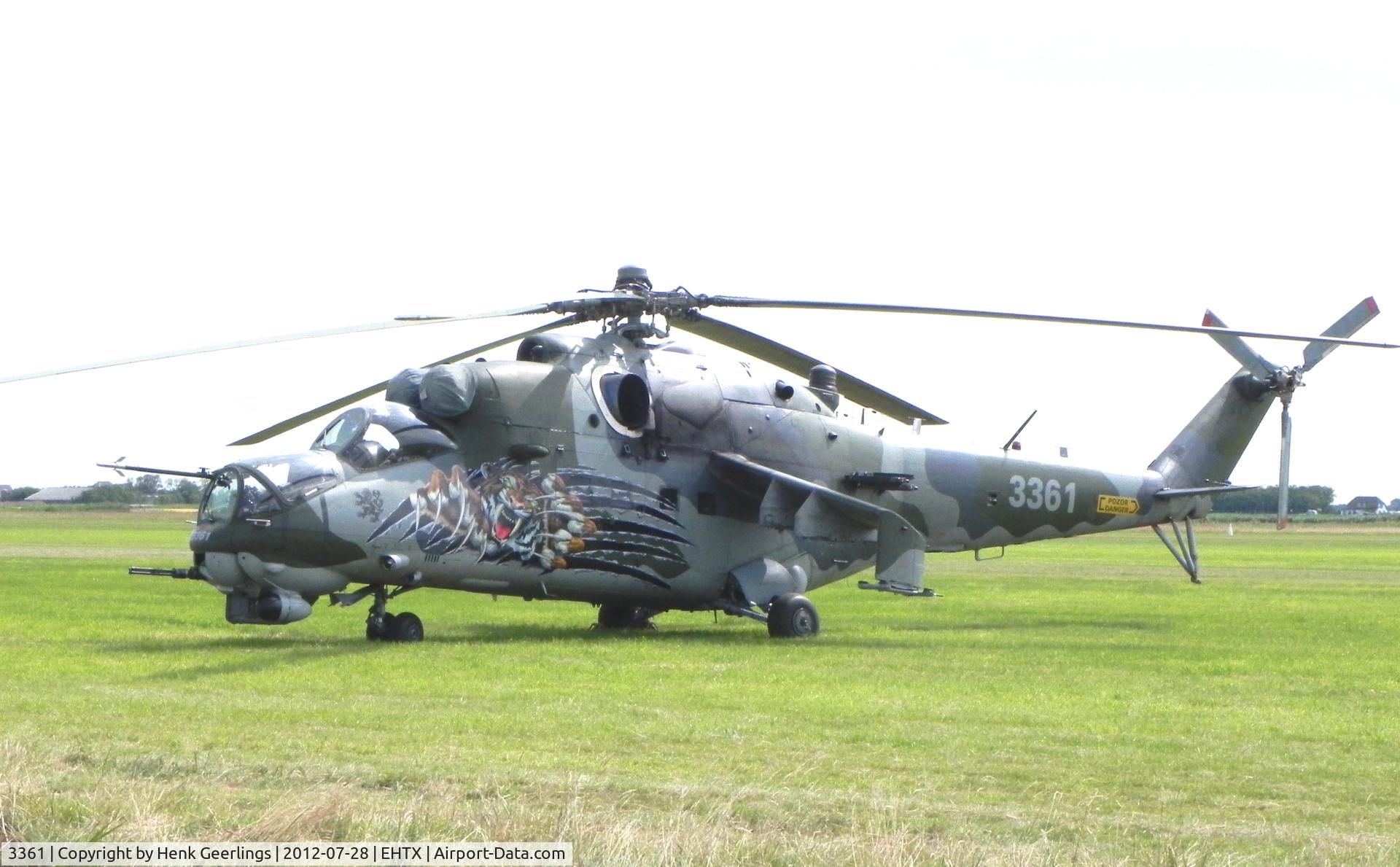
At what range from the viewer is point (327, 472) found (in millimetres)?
18469

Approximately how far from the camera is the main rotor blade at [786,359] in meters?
21.1

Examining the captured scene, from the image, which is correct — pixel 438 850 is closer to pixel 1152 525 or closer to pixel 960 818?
pixel 960 818

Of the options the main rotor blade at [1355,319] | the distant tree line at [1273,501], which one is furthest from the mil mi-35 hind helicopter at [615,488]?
the distant tree line at [1273,501]

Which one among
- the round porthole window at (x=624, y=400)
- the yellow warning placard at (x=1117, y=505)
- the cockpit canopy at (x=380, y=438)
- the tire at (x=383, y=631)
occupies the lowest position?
the tire at (x=383, y=631)

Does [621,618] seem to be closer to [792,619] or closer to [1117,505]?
[792,619]

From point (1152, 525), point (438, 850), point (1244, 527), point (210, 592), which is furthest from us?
point (1244, 527)

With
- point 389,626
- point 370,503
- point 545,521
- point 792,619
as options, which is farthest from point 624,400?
point 389,626

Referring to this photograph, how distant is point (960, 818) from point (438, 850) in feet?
9.52

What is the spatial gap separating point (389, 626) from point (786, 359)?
6415 millimetres

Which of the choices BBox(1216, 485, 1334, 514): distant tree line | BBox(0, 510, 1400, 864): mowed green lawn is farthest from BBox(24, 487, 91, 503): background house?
BBox(0, 510, 1400, 864): mowed green lawn

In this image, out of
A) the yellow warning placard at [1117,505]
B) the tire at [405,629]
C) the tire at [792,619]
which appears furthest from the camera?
the yellow warning placard at [1117,505]

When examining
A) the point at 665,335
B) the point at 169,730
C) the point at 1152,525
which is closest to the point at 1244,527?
the point at 1152,525

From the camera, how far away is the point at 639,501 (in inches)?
822

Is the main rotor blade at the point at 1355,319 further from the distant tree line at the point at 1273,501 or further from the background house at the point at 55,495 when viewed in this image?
the background house at the point at 55,495
